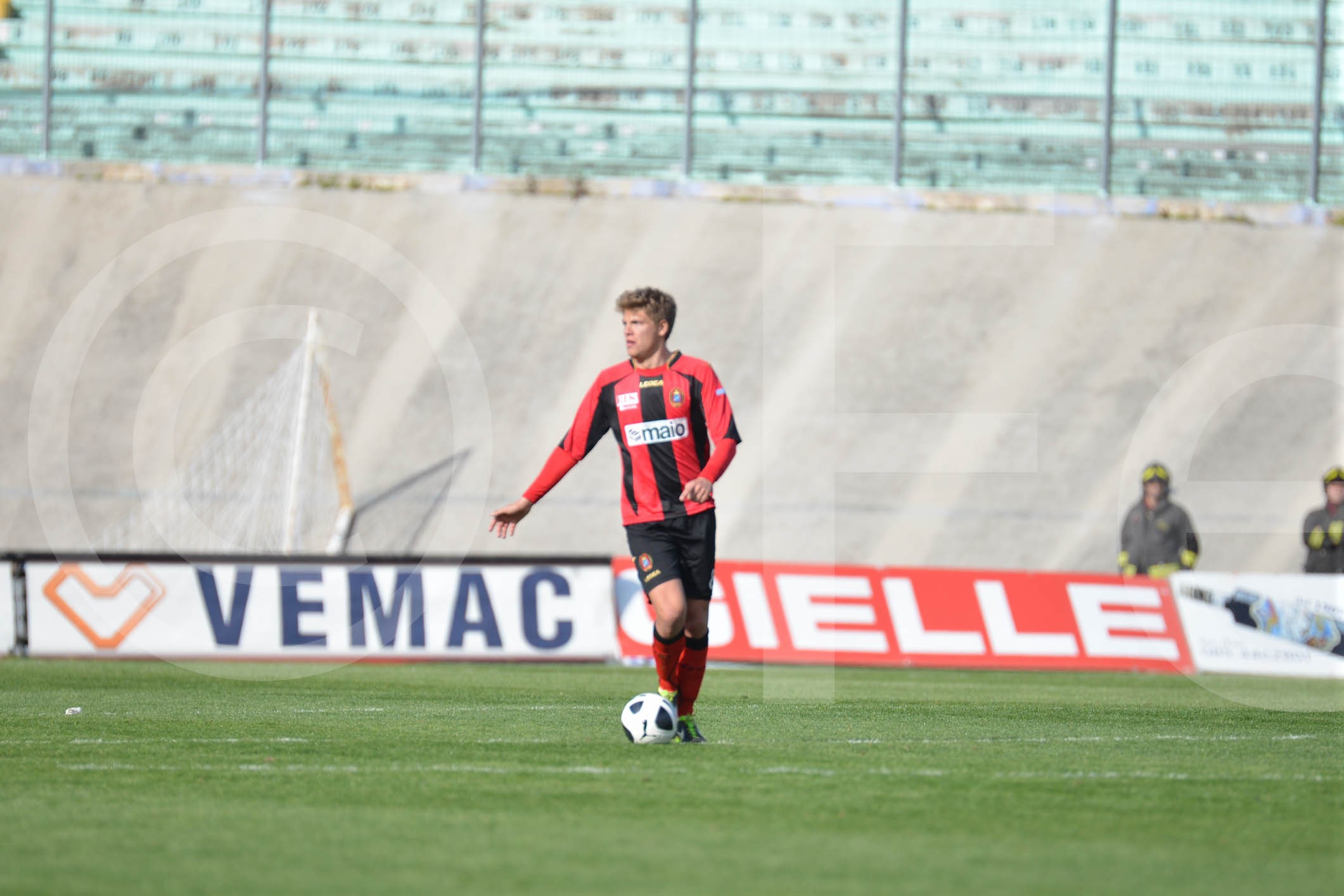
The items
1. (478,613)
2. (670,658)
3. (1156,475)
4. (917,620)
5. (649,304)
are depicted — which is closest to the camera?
(649,304)

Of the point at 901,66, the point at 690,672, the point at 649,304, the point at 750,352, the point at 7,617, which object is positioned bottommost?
the point at 7,617

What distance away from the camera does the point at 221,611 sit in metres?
16.3

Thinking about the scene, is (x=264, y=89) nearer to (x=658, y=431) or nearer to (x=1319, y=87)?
(x=1319, y=87)

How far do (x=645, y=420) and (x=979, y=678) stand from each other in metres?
7.85

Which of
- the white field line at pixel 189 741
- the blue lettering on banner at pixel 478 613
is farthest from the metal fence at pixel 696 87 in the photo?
the white field line at pixel 189 741

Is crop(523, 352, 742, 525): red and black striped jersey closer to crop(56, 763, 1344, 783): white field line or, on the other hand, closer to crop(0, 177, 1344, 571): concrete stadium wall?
crop(56, 763, 1344, 783): white field line

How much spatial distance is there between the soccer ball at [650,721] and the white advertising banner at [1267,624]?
1078cm

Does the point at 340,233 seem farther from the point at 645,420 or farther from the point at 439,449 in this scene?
the point at 645,420

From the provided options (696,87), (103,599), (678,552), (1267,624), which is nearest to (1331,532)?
Answer: (1267,624)

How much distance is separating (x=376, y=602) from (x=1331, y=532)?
35.8ft

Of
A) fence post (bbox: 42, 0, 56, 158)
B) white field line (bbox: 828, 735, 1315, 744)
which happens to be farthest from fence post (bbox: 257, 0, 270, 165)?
white field line (bbox: 828, 735, 1315, 744)

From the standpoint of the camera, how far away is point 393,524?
85.0ft

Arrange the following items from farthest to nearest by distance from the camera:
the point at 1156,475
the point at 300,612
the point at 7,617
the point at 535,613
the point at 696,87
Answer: the point at 696,87 → the point at 1156,475 → the point at 535,613 → the point at 300,612 → the point at 7,617

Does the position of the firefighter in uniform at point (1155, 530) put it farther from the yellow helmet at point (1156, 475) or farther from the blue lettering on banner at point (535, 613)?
the blue lettering on banner at point (535, 613)
